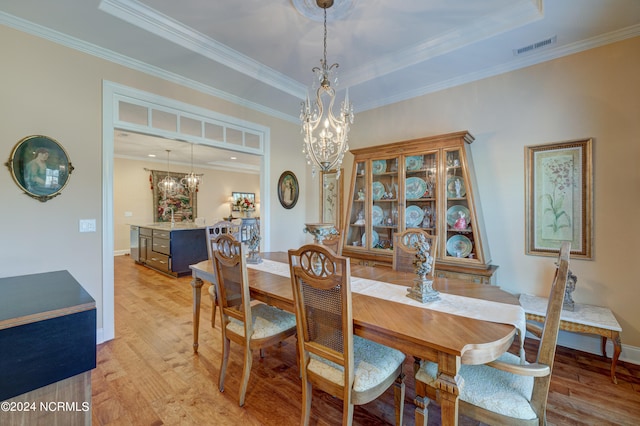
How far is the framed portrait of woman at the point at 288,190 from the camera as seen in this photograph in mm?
4387

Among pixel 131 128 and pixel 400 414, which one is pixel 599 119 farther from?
pixel 131 128

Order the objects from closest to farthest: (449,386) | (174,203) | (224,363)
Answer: (449,386) < (224,363) < (174,203)

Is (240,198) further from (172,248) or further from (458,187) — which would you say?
(458,187)

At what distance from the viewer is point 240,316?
191cm

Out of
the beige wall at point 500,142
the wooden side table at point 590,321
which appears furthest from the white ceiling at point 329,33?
the wooden side table at point 590,321

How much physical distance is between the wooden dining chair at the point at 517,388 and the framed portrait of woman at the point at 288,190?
3.42 meters

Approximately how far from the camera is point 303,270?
1.44 metres

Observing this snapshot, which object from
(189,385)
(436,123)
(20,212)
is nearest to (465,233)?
(436,123)

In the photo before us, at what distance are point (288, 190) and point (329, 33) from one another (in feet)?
7.87

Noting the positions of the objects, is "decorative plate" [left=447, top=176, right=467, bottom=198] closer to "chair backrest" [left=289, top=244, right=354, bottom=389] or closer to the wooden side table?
the wooden side table

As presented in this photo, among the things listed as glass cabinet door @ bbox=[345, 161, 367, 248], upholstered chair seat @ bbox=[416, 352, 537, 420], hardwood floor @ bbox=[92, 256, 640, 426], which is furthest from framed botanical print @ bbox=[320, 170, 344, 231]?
upholstered chair seat @ bbox=[416, 352, 537, 420]

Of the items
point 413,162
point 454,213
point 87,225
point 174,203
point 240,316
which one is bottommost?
point 240,316

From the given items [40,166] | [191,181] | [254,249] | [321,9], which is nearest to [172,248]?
[191,181]

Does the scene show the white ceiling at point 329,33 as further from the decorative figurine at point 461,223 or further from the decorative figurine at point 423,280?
the decorative figurine at point 423,280
